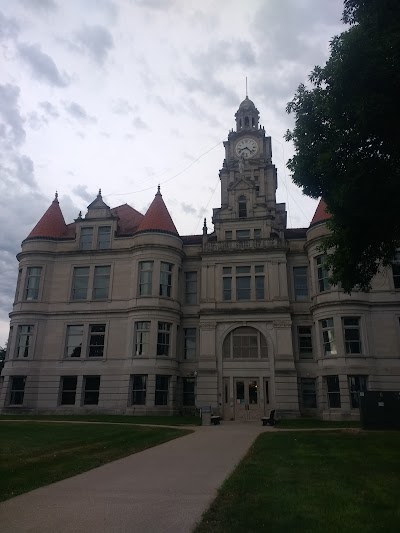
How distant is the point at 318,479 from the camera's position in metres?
9.95

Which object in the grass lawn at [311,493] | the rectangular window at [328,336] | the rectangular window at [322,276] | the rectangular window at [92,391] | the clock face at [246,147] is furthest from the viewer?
the clock face at [246,147]

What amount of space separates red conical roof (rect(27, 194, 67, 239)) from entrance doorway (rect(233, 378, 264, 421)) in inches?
837

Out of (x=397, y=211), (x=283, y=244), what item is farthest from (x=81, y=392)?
(x=397, y=211)

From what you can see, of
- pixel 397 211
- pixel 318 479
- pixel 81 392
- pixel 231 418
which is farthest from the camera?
pixel 81 392

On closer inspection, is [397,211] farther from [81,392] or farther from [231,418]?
[81,392]

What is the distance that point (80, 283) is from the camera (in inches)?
1558

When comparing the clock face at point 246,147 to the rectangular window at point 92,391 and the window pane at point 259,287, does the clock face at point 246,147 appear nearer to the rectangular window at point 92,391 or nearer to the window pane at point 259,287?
the window pane at point 259,287

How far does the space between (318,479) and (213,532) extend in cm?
445

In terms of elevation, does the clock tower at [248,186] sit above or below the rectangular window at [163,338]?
above

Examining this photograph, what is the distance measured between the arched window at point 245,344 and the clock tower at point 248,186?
27.5 ft

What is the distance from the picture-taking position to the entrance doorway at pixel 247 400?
33969mm

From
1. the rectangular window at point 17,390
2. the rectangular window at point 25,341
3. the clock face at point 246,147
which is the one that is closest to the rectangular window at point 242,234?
the clock face at point 246,147

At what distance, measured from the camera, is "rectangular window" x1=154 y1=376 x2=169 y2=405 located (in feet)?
114

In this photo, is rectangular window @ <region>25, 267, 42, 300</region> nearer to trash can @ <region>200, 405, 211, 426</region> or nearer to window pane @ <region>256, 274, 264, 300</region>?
trash can @ <region>200, 405, 211, 426</region>
